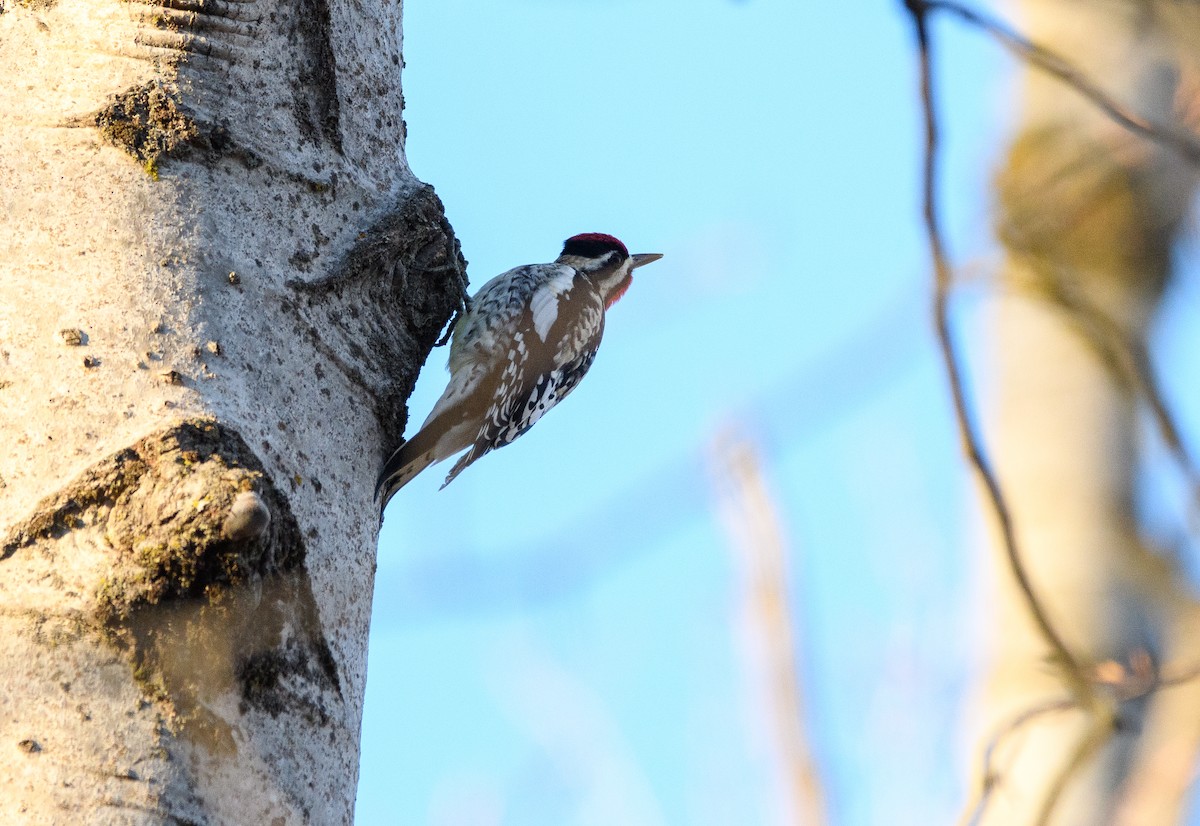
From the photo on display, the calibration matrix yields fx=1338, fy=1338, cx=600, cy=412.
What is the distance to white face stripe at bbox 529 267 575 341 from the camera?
461cm

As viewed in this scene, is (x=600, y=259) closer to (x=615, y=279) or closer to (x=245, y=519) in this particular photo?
(x=615, y=279)

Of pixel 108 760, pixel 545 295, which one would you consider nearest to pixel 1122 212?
pixel 108 760

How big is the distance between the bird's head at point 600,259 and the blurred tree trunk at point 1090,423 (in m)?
3.03

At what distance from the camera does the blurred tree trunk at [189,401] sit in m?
1.55

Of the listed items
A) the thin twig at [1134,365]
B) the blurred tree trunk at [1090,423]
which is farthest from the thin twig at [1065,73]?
the blurred tree trunk at [1090,423]

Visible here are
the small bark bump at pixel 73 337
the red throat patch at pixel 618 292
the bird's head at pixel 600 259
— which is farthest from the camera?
the red throat patch at pixel 618 292

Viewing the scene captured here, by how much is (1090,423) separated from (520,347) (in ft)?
8.13

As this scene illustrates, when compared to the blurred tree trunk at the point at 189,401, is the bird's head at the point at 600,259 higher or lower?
higher

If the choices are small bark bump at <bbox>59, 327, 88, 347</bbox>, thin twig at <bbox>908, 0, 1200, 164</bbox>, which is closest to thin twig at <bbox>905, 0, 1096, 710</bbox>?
thin twig at <bbox>908, 0, 1200, 164</bbox>

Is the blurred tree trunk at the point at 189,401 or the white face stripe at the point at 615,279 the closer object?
the blurred tree trunk at the point at 189,401

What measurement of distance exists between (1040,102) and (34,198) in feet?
6.20

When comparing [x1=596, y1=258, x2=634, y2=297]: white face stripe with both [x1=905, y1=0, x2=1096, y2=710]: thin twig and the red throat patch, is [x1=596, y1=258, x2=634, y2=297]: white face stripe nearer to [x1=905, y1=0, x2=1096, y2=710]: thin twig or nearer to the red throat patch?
the red throat patch

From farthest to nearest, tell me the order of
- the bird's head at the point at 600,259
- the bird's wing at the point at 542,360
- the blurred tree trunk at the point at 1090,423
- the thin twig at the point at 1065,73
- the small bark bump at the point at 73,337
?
the bird's head at the point at 600,259
the bird's wing at the point at 542,360
the blurred tree trunk at the point at 1090,423
the small bark bump at the point at 73,337
the thin twig at the point at 1065,73

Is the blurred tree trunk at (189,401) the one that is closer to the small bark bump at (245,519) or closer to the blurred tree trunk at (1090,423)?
the small bark bump at (245,519)
